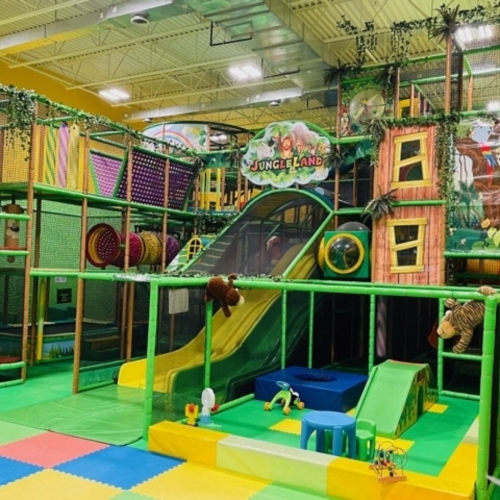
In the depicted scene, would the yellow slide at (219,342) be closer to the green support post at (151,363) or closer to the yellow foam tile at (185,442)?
the green support post at (151,363)

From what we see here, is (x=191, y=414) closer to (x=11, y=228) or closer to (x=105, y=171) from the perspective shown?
(x=11, y=228)

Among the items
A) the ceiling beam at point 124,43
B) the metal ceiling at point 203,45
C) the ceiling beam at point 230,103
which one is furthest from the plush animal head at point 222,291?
the ceiling beam at point 230,103

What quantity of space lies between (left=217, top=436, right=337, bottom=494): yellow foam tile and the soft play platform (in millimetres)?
1956

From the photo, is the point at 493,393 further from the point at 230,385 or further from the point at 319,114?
the point at 319,114

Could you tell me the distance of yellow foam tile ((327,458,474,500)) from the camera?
3.35m

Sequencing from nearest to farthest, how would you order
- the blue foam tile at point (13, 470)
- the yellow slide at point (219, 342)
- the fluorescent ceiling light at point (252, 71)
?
1. the blue foam tile at point (13, 470)
2. the yellow slide at point (219, 342)
3. the fluorescent ceiling light at point (252, 71)

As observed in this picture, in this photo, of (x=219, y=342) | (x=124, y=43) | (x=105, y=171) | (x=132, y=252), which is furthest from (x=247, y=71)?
(x=219, y=342)

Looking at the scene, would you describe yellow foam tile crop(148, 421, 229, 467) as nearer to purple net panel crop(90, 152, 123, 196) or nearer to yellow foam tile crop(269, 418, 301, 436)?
yellow foam tile crop(269, 418, 301, 436)

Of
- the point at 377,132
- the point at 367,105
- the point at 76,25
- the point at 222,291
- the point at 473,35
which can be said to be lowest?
the point at 222,291

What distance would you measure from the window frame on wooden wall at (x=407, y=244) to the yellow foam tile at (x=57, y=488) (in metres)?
5.38

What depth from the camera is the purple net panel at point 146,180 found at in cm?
850

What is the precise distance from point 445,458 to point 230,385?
8.09 ft

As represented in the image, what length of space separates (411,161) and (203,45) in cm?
815

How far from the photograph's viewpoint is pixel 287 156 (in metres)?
9.38
